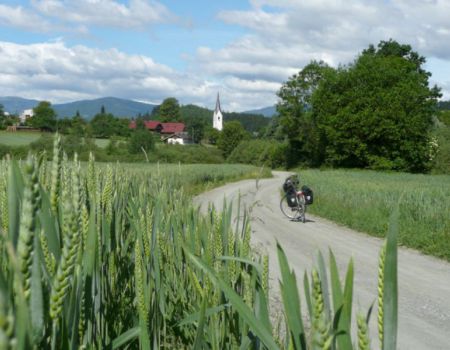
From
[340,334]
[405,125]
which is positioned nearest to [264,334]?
[340,334]

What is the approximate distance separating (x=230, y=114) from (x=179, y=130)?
59.5 meters

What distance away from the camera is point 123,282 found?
75.4 inches

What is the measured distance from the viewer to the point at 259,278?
1260 mm

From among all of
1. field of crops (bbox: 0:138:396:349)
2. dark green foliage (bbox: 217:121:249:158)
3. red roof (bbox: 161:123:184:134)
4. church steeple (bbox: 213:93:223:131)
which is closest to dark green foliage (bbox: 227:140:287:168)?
dark green foliage (bbox: 217:121:249:158)

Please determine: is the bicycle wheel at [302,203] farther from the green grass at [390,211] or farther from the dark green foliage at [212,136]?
the dark green foliage at [212,136]

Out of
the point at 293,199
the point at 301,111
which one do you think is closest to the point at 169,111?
the point at 301,111

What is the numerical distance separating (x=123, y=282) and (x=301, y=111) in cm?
5237

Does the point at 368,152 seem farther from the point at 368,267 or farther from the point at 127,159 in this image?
the point at 368,267

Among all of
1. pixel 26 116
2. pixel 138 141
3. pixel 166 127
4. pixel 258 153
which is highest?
pixel 26 116

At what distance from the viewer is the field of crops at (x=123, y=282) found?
57 cm

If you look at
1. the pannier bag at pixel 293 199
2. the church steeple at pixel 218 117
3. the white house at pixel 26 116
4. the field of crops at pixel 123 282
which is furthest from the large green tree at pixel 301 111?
the church steeple at pixel 218 117

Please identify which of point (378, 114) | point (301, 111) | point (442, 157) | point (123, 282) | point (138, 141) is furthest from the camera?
point (301, 111)

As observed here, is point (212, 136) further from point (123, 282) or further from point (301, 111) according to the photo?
point (123, 282)

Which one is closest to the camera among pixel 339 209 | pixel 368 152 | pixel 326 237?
pixel 326 237
